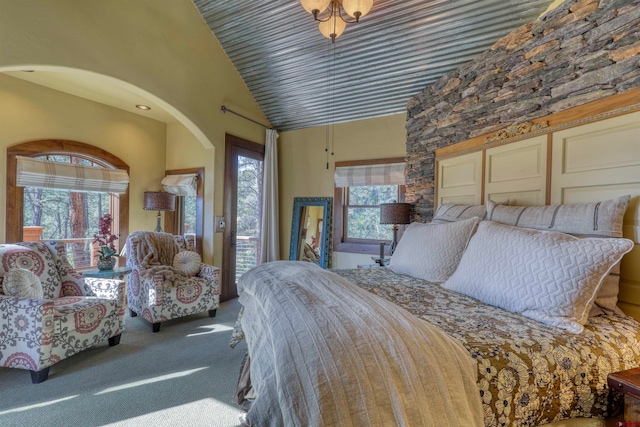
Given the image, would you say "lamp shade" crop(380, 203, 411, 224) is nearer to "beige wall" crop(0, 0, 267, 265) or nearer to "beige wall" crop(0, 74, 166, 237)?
"beige wall" crop(0, 0, 267, 265)

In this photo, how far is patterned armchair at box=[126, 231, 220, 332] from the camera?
10.4ft

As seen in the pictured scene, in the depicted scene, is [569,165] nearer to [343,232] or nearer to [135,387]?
[343,232]

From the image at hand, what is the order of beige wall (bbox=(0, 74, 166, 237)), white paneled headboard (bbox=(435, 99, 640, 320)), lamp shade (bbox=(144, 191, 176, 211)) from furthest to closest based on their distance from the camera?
lamp shade (bbox=(144, 191, 176, 211)), beige wall (bbox=(0, 74, 166, 237)), white paneled headboard (bbox=(435, 99, 640, 320))

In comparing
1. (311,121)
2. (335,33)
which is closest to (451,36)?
(335,33)

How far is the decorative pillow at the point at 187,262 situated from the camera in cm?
356

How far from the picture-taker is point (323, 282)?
1.48m

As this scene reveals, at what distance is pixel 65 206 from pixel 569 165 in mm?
5311

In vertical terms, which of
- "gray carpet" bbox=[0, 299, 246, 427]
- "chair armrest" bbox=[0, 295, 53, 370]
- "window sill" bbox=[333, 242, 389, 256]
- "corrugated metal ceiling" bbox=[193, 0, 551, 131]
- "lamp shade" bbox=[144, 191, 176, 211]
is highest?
"corrugated metal ceiling" bbox=[193, 0, 551, 131]

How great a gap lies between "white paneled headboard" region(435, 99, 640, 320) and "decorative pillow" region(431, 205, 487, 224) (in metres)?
0.20

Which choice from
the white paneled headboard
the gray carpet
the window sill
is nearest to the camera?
the white paneled headboard

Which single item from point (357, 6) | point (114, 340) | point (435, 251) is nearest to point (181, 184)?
point (114, 340)

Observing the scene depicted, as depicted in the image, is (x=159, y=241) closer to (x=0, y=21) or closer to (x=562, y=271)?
(x=0, y=21)

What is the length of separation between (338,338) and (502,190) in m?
2.16

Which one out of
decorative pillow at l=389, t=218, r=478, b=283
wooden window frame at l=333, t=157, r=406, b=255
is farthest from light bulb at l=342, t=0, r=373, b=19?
wooden window frame at l=333, t=157, r=406, b=255
